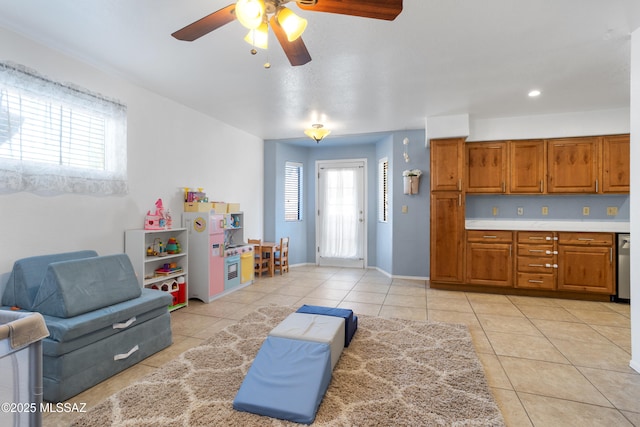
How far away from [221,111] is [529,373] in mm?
4679

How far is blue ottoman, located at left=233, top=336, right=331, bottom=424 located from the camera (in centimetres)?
182

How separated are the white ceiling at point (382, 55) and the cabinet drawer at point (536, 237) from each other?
1.77 meters

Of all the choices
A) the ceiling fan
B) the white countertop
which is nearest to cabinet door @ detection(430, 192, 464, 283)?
the white countertop

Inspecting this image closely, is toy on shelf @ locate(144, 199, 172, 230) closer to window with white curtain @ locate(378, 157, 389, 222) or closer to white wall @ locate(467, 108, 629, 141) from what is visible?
window with white curtain @ locate(378, 157, 389, 222)

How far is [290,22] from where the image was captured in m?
1.66

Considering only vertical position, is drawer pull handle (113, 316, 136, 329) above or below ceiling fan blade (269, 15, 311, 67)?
below

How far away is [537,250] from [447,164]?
1777 millimetres

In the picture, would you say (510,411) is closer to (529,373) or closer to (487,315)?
(529,373)

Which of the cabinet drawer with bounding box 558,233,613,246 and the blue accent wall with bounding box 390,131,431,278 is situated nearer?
the cabinet drawer with bounding box 558,233,613,246

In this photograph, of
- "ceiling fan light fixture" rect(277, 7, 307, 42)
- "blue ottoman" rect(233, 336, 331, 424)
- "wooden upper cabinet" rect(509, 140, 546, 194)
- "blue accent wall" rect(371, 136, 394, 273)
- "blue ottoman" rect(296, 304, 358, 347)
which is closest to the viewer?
"ceiling fan light fixture" rect(277, 7, 307, 42)

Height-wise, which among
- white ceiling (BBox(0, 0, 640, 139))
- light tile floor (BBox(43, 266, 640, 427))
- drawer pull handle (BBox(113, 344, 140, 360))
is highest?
white ceiling (BBox(0, 0, 640, 139))

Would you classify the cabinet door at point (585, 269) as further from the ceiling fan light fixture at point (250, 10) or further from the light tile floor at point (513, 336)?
the ceiling fan light fixture at point (250, 10)

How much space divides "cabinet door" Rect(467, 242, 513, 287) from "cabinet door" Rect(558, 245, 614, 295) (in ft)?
2.13

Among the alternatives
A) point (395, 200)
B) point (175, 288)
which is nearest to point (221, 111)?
point (175, 288)
